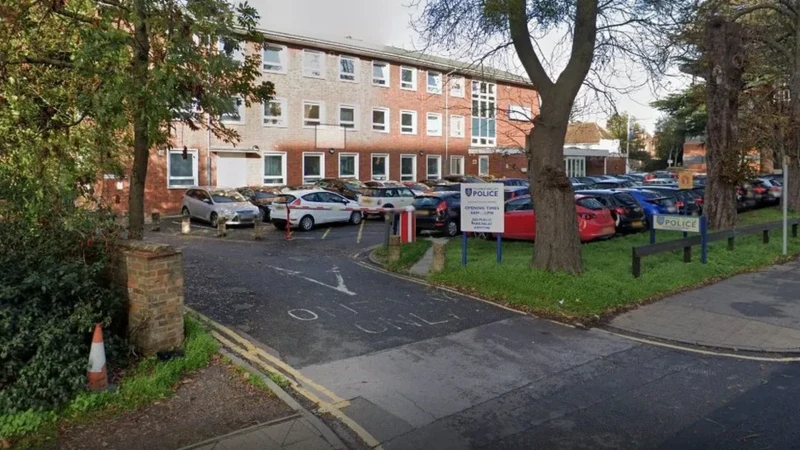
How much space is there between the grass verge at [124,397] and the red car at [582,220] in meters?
10.5

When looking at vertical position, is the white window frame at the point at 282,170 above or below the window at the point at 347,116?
below

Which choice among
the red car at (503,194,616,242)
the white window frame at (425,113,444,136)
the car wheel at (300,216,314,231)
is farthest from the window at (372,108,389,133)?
the red car at (503,194,616,242)

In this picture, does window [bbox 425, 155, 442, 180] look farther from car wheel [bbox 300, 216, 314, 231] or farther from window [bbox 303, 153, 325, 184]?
car wheel [bbox 300, 216, 314, 231]

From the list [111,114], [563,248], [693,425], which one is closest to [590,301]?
[563,248]

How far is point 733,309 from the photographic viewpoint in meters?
9.16

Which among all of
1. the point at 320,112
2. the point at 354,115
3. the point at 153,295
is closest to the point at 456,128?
the point at 354,115

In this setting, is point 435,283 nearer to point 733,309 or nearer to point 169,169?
point 733,309

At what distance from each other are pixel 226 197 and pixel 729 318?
1833cm

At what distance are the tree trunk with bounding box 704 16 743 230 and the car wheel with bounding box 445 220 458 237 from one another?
24.0 ft

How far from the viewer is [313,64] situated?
33.0 meters

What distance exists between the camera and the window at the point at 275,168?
31.6 metres

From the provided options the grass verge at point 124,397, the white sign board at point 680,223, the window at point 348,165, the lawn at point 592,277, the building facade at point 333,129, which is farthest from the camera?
the window at point 348,165

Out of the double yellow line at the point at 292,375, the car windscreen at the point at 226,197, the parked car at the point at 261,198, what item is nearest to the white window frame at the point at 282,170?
the parked car at the point at 261,198

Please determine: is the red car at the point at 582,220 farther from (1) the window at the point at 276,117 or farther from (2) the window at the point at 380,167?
(2) the window at the point at 380,167
